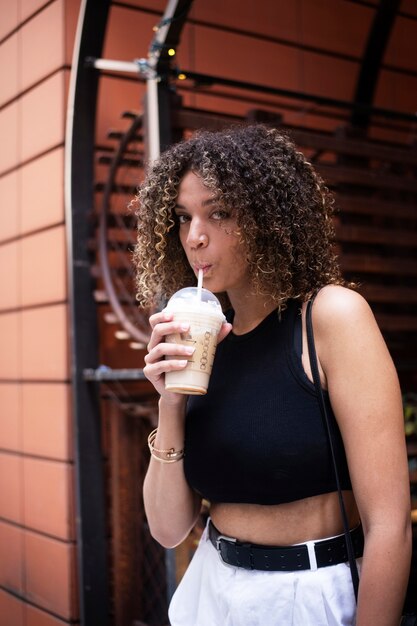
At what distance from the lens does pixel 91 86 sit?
4.56 metres

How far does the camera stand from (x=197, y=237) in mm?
1783

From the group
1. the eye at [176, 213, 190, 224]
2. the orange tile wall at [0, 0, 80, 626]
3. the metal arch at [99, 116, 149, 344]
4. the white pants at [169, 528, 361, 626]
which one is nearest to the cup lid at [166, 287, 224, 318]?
the eye at [176, 213, 190, 224]

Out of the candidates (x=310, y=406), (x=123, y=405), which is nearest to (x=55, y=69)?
(x=123, y=405)

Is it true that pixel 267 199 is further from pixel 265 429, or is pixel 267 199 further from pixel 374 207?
pixel 374 207

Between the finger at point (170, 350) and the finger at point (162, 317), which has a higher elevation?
the finger at point (162, 317)

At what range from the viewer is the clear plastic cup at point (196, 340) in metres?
1.69

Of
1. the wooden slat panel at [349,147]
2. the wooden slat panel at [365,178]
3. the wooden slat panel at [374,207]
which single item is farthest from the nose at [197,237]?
the wooden slat panel at [374,207]

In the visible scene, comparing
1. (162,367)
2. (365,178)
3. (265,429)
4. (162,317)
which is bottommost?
(265,429)

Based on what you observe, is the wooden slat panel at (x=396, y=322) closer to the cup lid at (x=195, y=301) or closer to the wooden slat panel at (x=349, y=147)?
the wooden slat panel at (x=349, y=147)

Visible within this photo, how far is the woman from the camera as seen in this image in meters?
1.57

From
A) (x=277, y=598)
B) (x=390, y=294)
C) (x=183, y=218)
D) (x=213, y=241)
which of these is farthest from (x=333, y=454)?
(x=390, y=294)

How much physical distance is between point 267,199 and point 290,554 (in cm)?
87

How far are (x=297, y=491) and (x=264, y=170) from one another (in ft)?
2.65

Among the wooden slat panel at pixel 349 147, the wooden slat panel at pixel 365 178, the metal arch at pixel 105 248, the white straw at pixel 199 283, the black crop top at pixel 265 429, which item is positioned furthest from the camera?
the wooden slat panel at pixel 365 178
